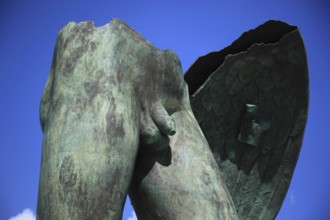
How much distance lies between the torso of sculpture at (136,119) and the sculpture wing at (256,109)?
1 cm

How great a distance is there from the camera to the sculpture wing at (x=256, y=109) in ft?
14.0

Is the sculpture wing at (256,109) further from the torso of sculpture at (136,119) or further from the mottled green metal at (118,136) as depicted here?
the mottled green metal at (118,136)

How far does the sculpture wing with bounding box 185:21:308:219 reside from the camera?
4.28 metres

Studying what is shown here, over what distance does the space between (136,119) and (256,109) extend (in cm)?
155

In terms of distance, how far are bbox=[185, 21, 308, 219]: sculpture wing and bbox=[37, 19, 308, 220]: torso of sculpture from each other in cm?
1

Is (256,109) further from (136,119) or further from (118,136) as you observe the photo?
(118,136)

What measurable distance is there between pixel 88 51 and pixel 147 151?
0.60 meters

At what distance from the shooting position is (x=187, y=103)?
3678mm

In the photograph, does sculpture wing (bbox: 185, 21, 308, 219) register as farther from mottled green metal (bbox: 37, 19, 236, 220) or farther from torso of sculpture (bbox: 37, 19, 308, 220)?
mottled green metal (bbox: 37, 19, 236, 220)

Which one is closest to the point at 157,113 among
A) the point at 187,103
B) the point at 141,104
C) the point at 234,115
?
the point at 141,104

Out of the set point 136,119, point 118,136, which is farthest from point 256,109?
point 118,136

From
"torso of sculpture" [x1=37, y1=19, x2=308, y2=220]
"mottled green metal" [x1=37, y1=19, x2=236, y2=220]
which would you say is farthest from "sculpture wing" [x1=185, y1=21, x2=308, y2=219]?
"mottled green metal" [x1=37, y1=19, x2=236, y2=220]

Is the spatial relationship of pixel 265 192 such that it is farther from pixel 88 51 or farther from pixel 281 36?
pixel 88 51

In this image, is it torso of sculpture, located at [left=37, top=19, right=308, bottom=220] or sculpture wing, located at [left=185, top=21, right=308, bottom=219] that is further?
sculpture wing, located at [left=185, top=21, right=308, bottom=219]
